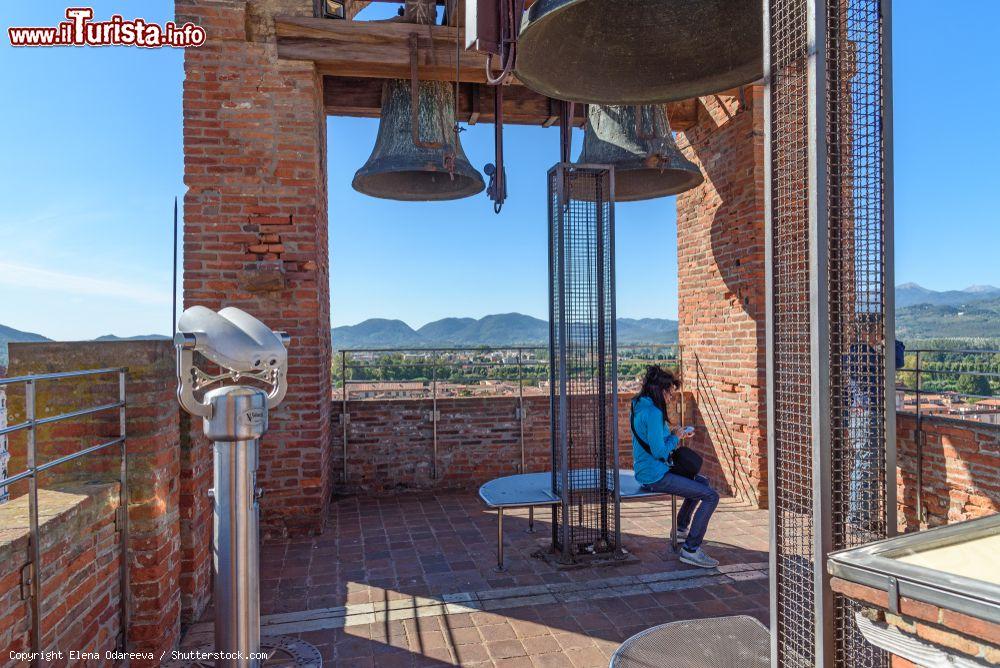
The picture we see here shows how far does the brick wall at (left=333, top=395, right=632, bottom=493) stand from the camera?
697 centimetres

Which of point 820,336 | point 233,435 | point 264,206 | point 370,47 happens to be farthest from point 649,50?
point 264,206

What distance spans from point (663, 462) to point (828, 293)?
10.1ft

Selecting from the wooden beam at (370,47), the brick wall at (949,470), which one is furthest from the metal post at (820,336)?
the wooden beam at (370,47)

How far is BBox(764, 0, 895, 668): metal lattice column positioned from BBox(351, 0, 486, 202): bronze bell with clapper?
3.56 meters

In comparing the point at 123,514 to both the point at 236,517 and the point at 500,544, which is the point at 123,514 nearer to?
the point at 236,517

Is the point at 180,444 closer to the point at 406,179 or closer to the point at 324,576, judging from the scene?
the point at 324,576

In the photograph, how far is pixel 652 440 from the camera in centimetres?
469

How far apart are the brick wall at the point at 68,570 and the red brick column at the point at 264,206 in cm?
247

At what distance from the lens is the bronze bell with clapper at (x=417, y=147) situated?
17.5 feet

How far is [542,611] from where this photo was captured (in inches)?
153

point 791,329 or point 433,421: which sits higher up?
point 791,329

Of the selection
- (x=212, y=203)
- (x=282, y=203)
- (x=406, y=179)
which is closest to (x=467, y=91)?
(x=406, y=179)

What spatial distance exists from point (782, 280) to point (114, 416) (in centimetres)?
306

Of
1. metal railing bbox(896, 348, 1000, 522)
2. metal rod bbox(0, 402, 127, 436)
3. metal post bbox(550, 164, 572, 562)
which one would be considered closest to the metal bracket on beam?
metal rod bbox(0, 402, 127, 436)
